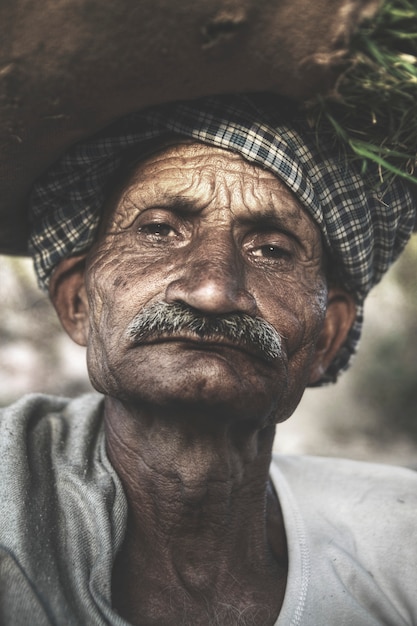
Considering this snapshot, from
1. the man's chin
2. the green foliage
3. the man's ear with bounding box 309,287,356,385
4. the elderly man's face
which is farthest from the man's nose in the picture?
the man's ear with bounding box 309,287,356,385

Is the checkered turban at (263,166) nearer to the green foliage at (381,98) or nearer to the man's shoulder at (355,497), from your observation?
the green foliage at (381,98)

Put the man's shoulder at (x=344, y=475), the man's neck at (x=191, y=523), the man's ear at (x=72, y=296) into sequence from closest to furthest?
the man's neck at (x=191, y=523) → the man's ear at (x=72, y=296) → the man's shoulder at (x=344, y=475)

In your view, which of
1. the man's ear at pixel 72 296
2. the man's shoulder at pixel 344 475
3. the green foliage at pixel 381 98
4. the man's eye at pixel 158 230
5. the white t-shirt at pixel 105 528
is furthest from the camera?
the man's shoulder at pixel 344 475

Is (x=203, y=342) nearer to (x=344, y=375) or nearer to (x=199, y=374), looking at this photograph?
(x=199, y=374)

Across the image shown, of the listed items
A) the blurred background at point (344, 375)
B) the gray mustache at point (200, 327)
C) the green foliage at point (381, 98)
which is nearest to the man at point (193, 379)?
the gray mustache at point (200, 327)

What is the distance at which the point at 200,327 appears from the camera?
206 centimetres

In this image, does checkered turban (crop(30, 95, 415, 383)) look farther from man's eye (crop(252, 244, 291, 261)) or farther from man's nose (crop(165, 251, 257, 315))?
man's nose (crop(165, 251, 257, 315))

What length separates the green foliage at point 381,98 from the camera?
5.94ft

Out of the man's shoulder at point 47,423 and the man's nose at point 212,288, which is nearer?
the man's nose at point 212,288

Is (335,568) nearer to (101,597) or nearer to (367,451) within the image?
(101,597)

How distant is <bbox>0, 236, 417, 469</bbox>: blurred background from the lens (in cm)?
391

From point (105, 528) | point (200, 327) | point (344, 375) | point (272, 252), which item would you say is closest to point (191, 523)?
point (105, 528)

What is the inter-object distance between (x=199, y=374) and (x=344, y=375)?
293cm

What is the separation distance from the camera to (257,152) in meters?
2.28
